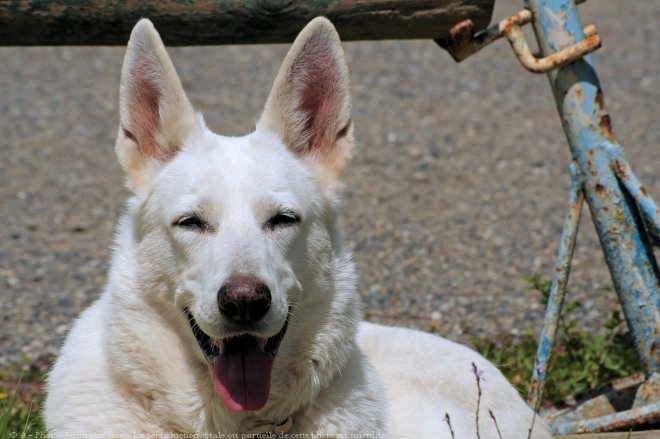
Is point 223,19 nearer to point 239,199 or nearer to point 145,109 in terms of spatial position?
point 145,109

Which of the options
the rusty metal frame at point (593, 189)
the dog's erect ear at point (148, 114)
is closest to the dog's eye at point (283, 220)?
the dog's erect ear at point (148, 114)

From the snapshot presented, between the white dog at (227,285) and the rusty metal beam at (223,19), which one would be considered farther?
the rusty metal beam at (223,19)

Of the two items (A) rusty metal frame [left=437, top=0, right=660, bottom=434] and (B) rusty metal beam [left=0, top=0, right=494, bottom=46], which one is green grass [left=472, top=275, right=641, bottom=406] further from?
(B) rusty metal beam [left=0, top=0, right=494, bottom=46]

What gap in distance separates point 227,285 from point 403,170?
22.6 ft

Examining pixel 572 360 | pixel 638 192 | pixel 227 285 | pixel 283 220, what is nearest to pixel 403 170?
pixel 572 360

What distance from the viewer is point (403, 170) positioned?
991 centimetres

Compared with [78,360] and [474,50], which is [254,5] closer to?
[474,50]

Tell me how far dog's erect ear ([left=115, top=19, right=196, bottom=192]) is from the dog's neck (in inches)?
14.8

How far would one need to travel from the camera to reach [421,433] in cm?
399

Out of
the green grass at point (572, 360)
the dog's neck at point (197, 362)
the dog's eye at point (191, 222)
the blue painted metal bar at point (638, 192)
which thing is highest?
the dog's eye at point (191, 222)

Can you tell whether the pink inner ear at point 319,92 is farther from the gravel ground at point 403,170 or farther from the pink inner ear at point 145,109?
the gravel ground at point 403,170

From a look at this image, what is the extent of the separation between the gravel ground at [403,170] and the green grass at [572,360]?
0.61 m

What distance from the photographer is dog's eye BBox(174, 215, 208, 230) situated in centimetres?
347

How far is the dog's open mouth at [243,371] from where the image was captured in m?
3.34
